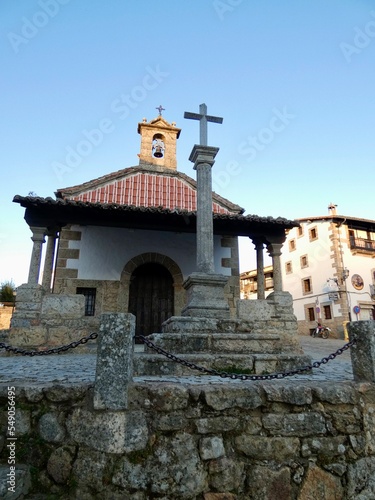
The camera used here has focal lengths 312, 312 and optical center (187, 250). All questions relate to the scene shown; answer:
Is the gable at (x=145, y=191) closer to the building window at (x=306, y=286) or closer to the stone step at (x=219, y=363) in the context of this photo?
the stone step at (x=219, y=363)

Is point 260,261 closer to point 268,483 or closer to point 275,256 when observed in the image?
point 275,256

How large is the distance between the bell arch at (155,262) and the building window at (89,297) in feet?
2.19

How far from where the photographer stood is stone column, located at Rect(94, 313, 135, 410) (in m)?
2.13

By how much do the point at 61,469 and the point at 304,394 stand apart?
1.78 meters

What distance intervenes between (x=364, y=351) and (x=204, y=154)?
4100 mm

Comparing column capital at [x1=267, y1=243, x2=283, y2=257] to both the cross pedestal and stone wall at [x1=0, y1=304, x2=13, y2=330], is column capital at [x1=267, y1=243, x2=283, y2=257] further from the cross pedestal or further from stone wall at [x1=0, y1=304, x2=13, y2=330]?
stone wall at [x1=0, y1=304, x2=13, y2=330]

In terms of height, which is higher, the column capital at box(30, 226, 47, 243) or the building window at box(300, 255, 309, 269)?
the building window at box(300, 255, 309, 269)

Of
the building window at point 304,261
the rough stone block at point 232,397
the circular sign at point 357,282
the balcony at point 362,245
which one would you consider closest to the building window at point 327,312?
the circular sign at point 357,282

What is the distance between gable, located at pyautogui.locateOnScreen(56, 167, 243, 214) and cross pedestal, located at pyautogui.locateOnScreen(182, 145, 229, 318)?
3308mm

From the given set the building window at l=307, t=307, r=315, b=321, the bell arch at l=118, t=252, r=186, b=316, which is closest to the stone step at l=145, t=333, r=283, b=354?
the bell arch at l=118, t=252, r=186, b=316

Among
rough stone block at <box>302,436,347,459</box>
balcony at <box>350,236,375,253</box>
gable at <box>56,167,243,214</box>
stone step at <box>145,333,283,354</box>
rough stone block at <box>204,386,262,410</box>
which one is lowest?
rough stone block at <box>302,436,347,459</box>

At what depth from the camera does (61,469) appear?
2.05 meters

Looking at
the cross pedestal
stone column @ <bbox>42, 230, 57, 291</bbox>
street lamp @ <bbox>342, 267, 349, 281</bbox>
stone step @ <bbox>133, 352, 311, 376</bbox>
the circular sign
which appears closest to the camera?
stone step @ <bbox>133, 352, 311, 376</bbox>

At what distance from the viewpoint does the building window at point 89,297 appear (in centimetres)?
782
